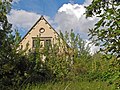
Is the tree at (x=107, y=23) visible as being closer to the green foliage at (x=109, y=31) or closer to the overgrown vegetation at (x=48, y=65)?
the green foliage at (x=109, y=31)

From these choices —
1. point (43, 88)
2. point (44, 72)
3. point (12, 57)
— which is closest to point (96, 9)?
point (43, 88)

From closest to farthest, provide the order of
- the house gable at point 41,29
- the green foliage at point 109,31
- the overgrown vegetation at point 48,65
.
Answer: the green foliage at point 109,31 → the overgrown vegetation at point 48,65 → the house gable at point 41,29

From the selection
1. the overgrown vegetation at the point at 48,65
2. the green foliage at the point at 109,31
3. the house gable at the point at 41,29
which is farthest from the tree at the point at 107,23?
the house gable at the point at 41,29

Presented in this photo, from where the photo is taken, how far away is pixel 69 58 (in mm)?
23938

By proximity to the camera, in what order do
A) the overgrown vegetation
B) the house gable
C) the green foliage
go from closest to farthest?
the green foliage → the overgrown vegetation → the house gable

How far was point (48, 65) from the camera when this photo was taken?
22.3m

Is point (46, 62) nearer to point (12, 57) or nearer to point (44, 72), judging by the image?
point (44, 72)

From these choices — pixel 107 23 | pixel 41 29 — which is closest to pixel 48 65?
pixel 41 29

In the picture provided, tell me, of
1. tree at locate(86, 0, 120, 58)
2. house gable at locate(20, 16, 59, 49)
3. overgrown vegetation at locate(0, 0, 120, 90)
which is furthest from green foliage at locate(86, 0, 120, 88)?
house gable at locate(20, 16, 59, 49)

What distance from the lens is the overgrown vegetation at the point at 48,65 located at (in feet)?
46.2

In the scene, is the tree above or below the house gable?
below

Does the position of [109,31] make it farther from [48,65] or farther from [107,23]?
[48,65]

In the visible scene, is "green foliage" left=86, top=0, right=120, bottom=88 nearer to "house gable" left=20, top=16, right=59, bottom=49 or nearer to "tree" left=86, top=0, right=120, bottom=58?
"tree" left=86, top=0, right=120, bottom=58

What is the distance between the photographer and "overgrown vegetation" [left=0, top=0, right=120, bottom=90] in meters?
14.1
